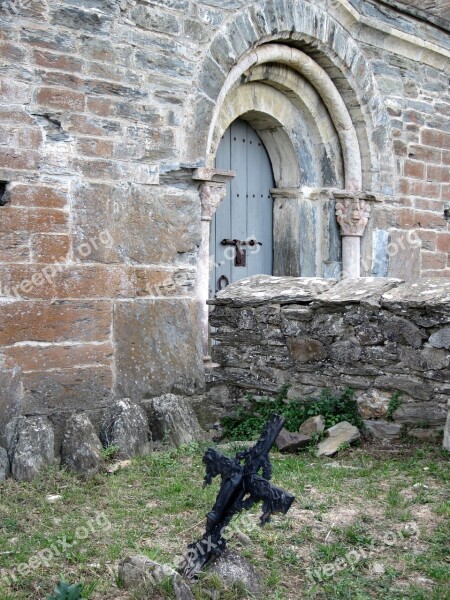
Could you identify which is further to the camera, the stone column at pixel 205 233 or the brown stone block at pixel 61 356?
the stone column at pixel 205 233

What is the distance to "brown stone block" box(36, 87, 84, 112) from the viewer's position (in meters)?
5.53

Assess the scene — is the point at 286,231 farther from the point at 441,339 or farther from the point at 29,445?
the point at 29,445

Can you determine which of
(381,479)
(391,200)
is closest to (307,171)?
(391,200)

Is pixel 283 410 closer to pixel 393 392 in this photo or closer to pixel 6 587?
pixel 393 392

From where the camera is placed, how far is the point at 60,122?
5617 mm

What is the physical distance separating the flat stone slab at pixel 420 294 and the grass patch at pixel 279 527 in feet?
2.89

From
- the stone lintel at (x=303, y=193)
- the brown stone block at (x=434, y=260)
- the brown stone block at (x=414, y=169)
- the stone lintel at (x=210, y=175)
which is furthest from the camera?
the brown stone block at (x=434, y=260)

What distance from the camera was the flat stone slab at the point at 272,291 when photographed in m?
5.54

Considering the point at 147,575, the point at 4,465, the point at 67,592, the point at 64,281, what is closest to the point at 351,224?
the point at 64,281

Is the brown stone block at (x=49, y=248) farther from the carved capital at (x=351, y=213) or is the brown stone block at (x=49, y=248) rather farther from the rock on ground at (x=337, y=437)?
the carved capital at (x=351, y=213)

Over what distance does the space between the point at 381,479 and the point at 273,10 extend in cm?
443

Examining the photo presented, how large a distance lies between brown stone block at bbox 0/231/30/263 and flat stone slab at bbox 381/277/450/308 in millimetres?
2403

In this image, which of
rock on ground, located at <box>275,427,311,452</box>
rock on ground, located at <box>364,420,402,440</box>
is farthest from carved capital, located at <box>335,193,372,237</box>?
rock on ground, located at <box>275,427,311,452</box>

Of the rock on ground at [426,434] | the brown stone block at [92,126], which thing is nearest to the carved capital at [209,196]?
the brown stone block at [92,126]
